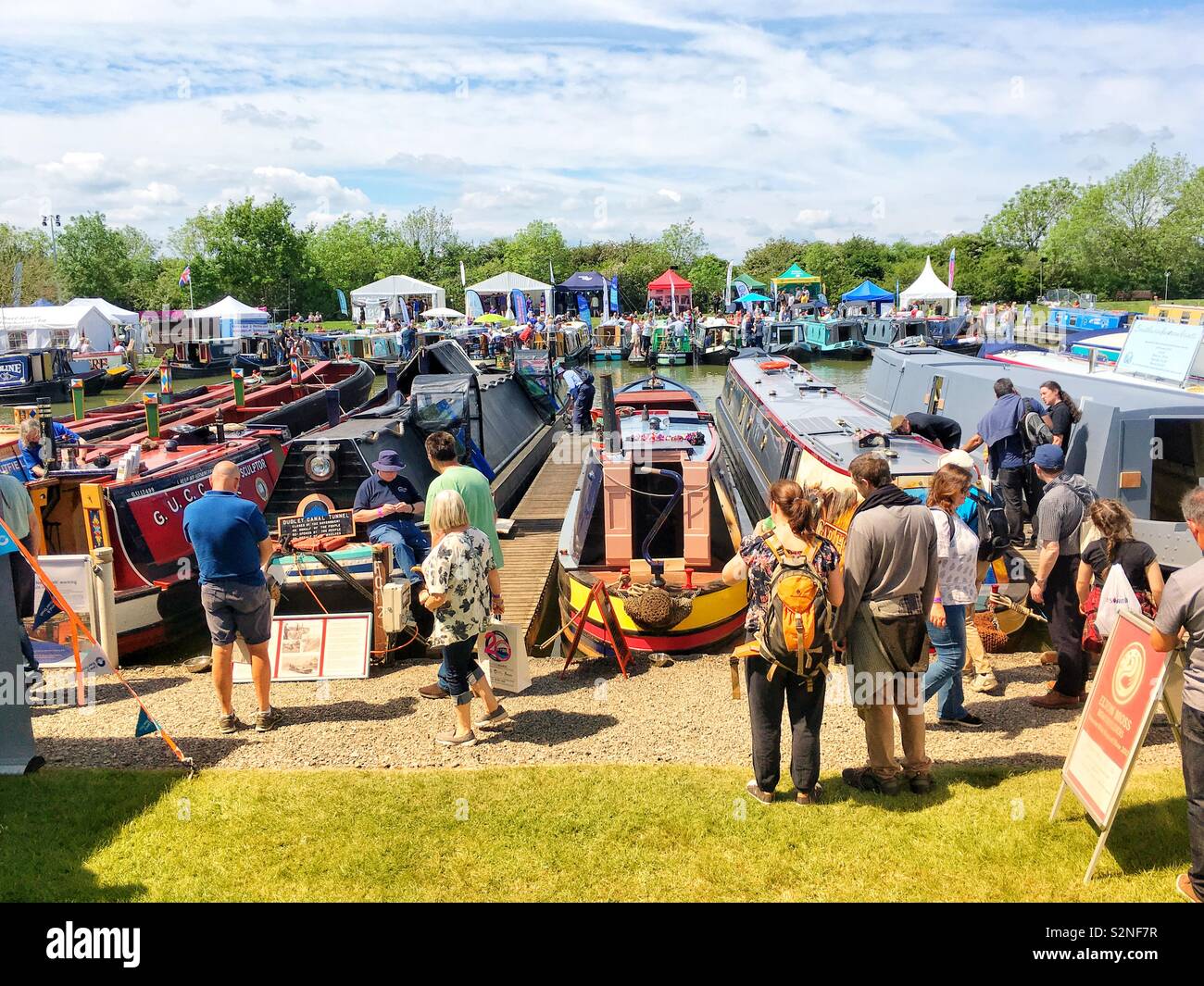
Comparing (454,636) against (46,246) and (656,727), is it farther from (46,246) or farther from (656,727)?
(46,246)

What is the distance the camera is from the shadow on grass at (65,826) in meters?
4.45

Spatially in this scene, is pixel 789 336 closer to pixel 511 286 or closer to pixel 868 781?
pixel 511 286

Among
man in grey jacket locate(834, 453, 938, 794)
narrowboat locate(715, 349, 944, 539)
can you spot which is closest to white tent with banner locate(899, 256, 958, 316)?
narrowboat locate(715, 349, 944, 539)

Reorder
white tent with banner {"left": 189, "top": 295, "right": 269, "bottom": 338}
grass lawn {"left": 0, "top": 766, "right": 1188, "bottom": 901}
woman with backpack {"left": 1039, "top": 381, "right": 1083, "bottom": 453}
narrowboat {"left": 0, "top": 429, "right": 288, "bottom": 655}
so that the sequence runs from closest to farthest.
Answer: grass lawn {"left": 0, "top": 766, "right": 1188, "bottom": 901} < narrowboat {"left": 0, "top": 429, "right": 288, "bottom": 655} < woman with backpack {"left": 1039, "top": 381, "right": 1083, "bottom": 453} < white tent with banner {"left": 189, "top": 295, "right": 269, "bottom": 338}

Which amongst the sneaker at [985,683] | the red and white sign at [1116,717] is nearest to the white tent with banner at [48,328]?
the sneaker at [985,683]

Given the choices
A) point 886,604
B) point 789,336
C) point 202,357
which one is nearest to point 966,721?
point 886,604

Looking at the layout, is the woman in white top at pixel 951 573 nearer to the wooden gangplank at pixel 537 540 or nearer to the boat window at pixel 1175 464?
the wooden gangplank at pixel 537 540

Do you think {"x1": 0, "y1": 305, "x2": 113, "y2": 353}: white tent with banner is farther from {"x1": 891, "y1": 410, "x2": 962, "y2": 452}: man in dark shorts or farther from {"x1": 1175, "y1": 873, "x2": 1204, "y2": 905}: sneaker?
{"x1": 1175, "y1": 873, "x2": 1204, "y2": 905}: sneaker

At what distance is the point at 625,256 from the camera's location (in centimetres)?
7500

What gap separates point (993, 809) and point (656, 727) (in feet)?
7.54

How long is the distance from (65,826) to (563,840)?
2761mm

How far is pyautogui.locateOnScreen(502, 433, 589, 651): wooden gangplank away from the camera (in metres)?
10.4
